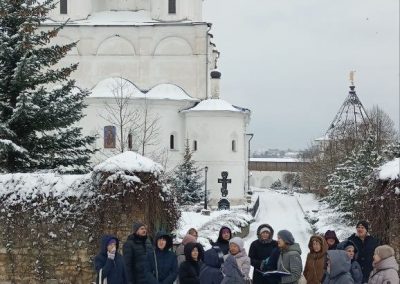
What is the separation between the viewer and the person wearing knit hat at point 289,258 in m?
8.38

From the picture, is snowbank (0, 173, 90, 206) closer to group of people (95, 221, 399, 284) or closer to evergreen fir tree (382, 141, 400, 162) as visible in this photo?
group of people (95, 221, 399, 284)

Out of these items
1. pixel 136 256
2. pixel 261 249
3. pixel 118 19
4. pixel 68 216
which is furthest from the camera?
pixel 118 19

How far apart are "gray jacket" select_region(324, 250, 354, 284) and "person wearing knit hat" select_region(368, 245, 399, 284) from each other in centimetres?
30

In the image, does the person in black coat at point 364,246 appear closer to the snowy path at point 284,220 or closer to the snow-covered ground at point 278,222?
the snow-covered ground at point 278,222

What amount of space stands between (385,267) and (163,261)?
2.93 m

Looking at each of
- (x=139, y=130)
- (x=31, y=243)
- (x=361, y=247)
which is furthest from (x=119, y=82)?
(x=361, y=247)

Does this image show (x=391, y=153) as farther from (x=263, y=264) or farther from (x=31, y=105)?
(x=263, y=264)

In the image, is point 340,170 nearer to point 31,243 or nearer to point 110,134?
point 110,134

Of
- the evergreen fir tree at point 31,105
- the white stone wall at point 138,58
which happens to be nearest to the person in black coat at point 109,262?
the evergreen fir tree at point 31,105

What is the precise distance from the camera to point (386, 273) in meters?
7.57

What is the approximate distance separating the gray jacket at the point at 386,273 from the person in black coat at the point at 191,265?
2338mm

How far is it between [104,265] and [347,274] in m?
3.11

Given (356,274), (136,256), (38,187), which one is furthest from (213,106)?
(356,274)

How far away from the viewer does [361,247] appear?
9438mm
